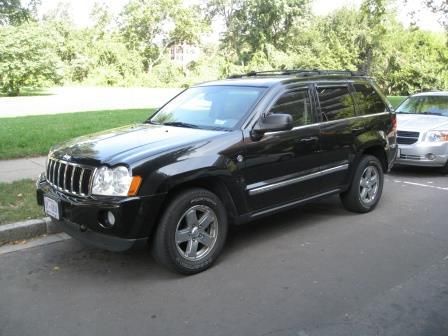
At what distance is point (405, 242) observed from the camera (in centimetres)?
528

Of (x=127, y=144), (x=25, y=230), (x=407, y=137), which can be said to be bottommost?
(x=25, y=230)

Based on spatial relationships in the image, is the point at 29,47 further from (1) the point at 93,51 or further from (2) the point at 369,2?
(2) the point at 369,2

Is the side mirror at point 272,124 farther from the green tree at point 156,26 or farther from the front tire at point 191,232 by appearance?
the green tree at point 156,26

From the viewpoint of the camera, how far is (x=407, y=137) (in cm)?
900

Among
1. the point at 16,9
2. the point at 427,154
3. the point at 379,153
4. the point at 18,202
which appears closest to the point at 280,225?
the point at 379,153


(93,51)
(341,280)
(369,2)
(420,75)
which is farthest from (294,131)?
(93,51)

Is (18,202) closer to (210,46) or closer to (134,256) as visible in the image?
(134,256)

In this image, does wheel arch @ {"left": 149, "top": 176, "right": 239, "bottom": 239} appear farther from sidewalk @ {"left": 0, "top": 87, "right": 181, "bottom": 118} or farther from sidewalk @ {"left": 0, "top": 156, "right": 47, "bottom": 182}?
sidewalk @ {"left": 0, "top": 87, "right": 181, "bottom": 118}

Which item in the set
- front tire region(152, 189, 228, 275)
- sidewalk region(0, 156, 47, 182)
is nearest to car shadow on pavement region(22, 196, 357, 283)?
front tire region(152, 189, 228, 275)

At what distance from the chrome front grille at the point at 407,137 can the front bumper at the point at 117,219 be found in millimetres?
6260

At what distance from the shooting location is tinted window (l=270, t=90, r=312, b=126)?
516 centimetres

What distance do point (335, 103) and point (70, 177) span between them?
10.5ft

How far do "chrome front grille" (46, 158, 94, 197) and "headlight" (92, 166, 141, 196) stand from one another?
0.08m

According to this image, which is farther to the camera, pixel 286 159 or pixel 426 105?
pixel 426 105
